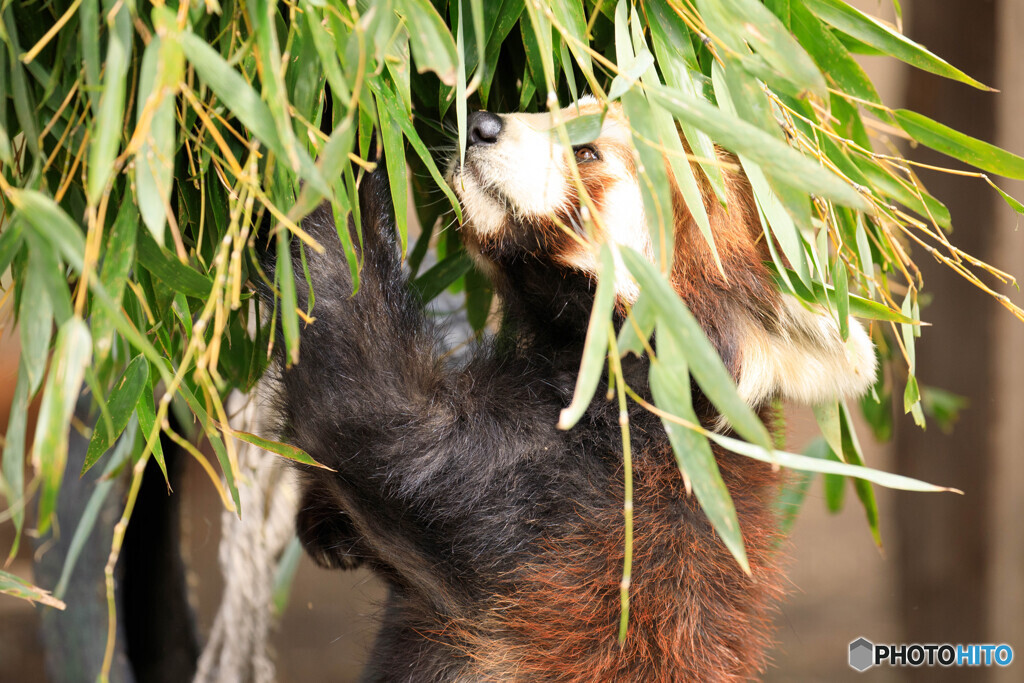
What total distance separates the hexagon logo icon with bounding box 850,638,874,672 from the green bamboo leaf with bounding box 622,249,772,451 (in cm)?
246

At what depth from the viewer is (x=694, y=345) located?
73 cm

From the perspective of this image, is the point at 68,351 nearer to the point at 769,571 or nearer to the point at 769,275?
the point at 769,275

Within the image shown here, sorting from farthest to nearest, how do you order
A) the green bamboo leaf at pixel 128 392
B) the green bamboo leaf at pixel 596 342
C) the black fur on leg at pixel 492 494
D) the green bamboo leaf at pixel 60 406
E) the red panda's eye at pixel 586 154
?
the red panda's eye at pixel 586 154 < the black fur on leg at pixel 492 494 < the green bamboo leaf at pixel 128 392 < the green bamboo leaf at pixel 596 342 < the green bamboo leaf at pixel 60 406

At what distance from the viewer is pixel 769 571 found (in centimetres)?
141

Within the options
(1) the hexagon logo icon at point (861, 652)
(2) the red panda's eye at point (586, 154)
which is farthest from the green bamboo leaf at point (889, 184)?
(1) the hexagon logo icon at point (861, 652)

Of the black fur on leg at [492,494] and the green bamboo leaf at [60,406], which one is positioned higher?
the green bamboo leaf at [60,406]

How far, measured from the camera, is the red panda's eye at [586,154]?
136cm

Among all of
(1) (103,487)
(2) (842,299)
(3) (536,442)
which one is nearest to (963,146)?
(2) (842,299)

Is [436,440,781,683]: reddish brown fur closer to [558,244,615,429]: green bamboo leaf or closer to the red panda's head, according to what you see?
the red panda's head

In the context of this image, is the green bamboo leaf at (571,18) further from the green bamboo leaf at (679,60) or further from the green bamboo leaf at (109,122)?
the green bamboo leaf at (109,122)

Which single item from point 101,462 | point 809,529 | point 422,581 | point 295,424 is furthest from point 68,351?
point 809,529

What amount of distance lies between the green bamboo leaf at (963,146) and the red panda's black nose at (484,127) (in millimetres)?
546

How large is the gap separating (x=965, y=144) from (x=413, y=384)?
0.80 metres

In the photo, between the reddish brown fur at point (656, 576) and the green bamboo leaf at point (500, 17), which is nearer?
the green bamboo leaf at point (500, 17)
